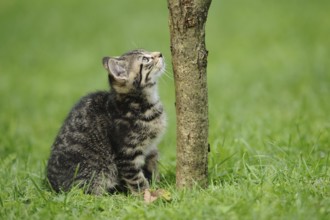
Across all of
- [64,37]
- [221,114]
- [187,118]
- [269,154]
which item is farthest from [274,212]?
[64,37]

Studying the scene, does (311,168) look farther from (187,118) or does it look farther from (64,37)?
(64,37)

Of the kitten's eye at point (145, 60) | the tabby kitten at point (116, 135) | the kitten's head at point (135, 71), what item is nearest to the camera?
the tabby kitten at point (116, 135)

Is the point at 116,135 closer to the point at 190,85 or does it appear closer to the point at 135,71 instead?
the point at 135,71

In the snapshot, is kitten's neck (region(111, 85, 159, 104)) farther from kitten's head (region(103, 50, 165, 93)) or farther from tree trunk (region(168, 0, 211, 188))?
tree trunk (region(168, 0, 211, 188))

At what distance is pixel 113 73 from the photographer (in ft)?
16.0

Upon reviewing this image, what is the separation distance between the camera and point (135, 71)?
5.02 meters

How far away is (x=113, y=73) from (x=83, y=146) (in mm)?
779

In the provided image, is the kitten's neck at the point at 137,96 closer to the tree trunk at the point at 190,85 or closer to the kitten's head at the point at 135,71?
the kitten's head at the point at 135,71

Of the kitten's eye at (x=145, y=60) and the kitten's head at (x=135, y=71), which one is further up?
the kitten's eye at (x=145, y=60)

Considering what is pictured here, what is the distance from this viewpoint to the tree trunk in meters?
4.10

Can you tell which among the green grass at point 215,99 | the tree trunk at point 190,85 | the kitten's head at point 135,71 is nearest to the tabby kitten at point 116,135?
the kitten's head at point 135,71

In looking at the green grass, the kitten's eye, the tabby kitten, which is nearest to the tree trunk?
the green grass

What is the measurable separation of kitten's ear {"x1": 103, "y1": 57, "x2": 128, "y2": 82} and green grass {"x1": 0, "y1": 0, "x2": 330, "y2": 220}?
467 mm

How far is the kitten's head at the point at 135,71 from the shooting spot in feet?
16.2
